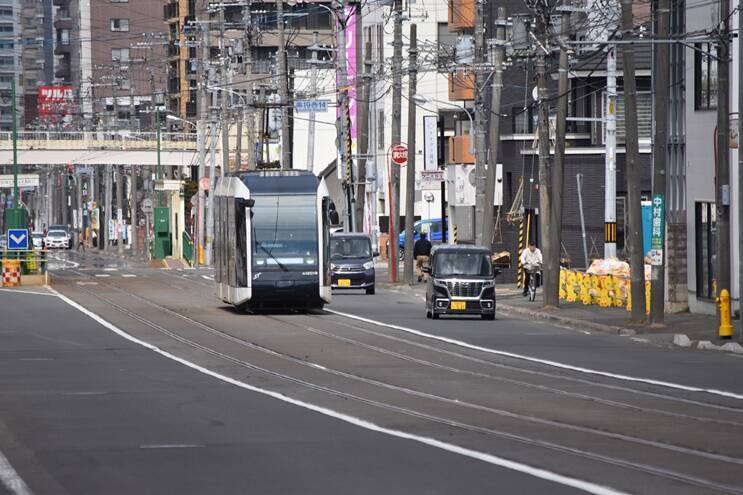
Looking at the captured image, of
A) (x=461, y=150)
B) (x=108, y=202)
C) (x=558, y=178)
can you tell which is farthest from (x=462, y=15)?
(x=108, y=202)

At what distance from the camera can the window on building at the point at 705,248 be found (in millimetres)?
39344

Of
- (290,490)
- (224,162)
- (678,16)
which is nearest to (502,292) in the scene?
(678,16)

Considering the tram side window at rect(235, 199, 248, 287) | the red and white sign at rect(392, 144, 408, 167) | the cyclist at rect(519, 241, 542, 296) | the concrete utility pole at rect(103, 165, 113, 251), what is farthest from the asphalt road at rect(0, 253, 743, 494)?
the concrete utility pole at rect(103, 165, 113, 251)

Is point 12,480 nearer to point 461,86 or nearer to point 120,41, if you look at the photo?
point 461,86

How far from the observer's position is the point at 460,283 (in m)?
41.1

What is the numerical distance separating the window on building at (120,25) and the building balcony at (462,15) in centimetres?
12037

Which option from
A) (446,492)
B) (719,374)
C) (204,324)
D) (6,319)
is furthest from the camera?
(6,319)

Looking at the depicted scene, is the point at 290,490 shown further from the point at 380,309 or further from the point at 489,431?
the point at 380,309

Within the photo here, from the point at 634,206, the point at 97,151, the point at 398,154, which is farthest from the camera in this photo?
the point at 97,151

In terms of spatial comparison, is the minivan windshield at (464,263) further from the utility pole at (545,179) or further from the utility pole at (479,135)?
the utility pole at (479,135)

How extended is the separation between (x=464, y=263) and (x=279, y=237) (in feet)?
16.4

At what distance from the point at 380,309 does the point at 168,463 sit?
102 feet

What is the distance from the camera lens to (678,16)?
43500 mm

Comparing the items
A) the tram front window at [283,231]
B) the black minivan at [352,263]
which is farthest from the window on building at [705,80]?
the black minivan at [352,263]
